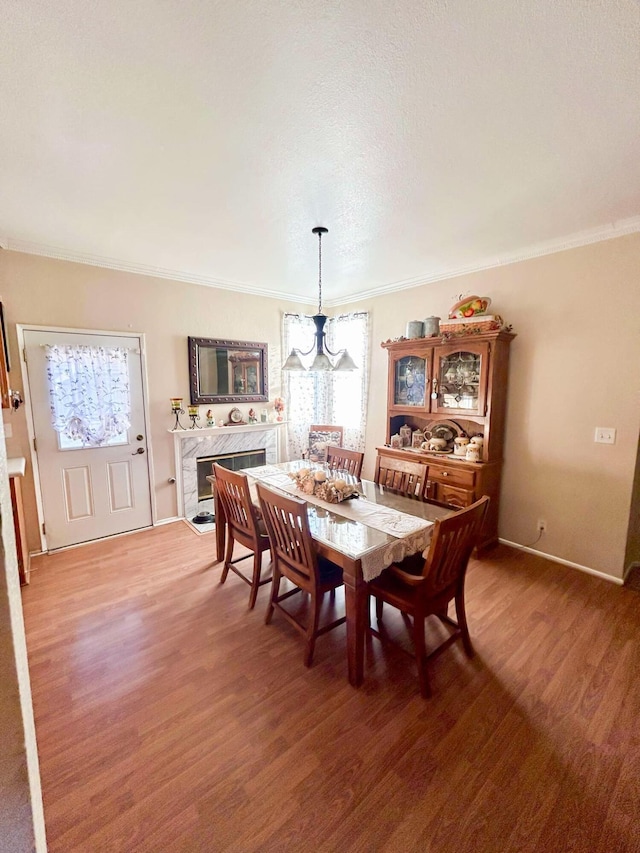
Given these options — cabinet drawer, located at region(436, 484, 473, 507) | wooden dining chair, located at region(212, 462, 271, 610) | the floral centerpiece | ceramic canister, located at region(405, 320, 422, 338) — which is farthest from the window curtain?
wooden dining chair, located at region(212, 462, 271, 610)

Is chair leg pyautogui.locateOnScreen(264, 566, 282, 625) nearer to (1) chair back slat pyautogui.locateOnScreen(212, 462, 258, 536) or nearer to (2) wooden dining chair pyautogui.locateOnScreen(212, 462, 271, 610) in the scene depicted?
(2) wooden dining chair pyautogui.locateOnScreen(212, 462, 271, 610)

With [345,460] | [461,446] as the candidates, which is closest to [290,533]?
[345,460]

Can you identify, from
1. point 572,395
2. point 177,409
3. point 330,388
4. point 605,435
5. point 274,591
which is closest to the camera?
point 274,591

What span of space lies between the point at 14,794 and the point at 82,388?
335cm

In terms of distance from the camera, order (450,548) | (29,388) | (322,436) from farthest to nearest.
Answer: (322,436) < (29,388) < (450,548)

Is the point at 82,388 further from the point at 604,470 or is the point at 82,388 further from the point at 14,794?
the point at 604,470

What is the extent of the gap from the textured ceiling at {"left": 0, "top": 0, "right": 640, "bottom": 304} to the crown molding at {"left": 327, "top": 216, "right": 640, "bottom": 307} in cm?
2

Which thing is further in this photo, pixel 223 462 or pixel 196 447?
pixel 223 462

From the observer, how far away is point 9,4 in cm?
110

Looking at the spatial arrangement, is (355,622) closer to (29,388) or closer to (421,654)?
(421,654)

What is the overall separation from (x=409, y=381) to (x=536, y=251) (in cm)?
155

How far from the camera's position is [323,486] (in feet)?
8.16

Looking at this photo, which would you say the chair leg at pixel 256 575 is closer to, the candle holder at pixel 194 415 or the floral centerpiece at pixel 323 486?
the floral centerpiece at pixel 323 486

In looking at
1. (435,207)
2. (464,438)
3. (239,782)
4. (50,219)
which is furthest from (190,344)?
(239,782)
